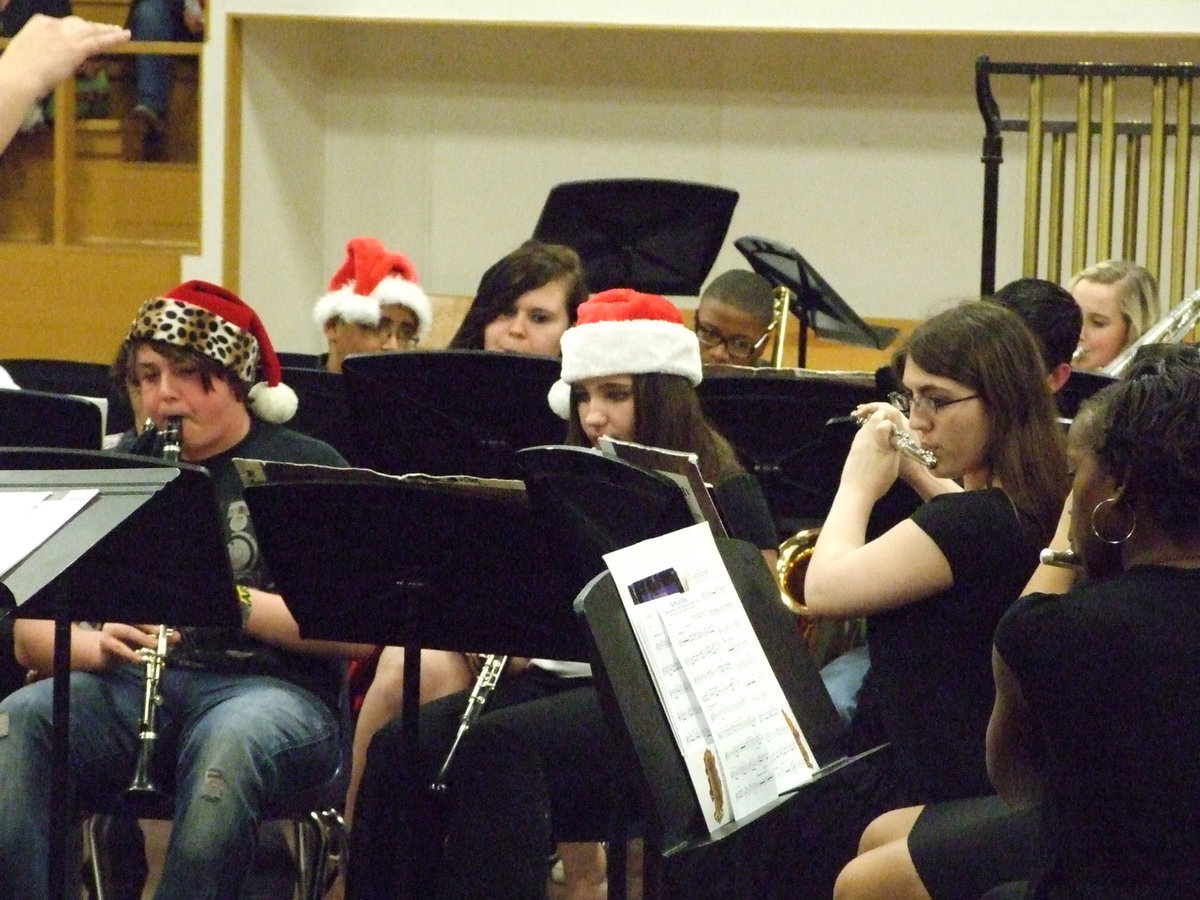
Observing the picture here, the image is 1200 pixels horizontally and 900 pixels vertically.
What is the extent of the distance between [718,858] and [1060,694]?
0.84 metres

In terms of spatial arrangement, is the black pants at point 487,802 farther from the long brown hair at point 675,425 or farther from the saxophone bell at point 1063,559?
the saxophone bell at point 1063,559

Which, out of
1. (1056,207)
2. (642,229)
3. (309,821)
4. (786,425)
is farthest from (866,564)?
(1056,207)

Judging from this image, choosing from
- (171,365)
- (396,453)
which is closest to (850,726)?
(396,453)

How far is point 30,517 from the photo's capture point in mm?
1987

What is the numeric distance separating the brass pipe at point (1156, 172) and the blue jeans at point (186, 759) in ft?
9.50

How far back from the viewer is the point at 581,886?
11.3ft

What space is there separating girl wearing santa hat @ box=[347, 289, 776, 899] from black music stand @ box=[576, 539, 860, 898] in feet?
0.74

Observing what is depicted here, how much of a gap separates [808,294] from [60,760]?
2718mm

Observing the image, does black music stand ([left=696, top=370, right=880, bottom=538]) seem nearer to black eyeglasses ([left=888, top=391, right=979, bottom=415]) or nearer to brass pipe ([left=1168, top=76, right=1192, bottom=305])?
black eyeglasses ([left=888, top=391, right=979, bottom=415])

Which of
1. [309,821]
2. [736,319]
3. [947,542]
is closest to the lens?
[947,542]

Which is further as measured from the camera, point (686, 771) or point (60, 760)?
point (60, 760)

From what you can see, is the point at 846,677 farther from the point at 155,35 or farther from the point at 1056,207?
the point at 155,35

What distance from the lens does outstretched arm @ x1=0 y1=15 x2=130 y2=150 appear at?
9.25 feet

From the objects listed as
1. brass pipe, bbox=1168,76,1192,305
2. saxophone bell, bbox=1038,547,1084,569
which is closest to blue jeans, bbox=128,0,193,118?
brass pipe, bbox=1168,76,1192,305
